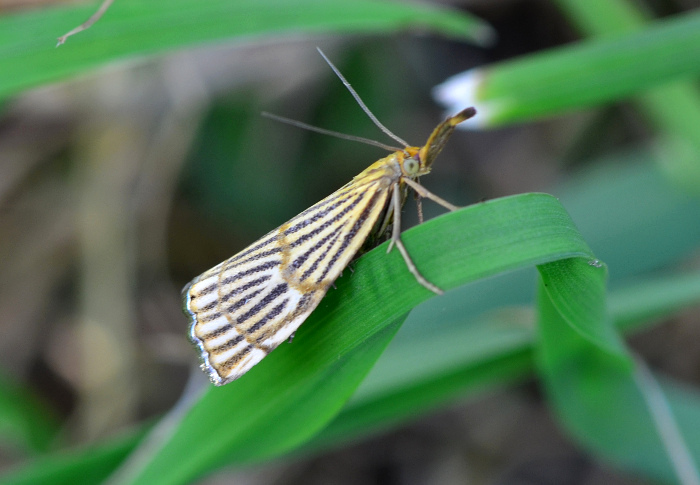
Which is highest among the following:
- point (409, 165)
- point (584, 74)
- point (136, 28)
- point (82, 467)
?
point (136, 28)

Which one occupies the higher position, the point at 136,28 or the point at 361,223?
the point at 136,28

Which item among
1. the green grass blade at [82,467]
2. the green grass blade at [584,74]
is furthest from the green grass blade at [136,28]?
the green grass blade at [82,467]

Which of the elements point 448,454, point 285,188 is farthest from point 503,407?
point 285,188

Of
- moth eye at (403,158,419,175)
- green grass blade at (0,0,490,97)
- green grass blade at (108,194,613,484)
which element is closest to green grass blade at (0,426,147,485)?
green grass blade at (108,194,613,484)

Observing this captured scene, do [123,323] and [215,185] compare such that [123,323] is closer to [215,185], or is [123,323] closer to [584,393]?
[215,185]

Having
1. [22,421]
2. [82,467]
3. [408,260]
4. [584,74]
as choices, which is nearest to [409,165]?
[408,260]

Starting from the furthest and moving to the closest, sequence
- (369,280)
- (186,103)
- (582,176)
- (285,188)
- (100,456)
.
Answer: (285,188) < (186,103) < (582,176) < (100,456) < (369,280)

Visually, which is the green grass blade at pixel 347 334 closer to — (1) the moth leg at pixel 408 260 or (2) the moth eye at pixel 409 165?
(1) the moth leg at pixel 408 260

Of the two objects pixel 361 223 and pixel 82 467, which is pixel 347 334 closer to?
pixel 361 223
